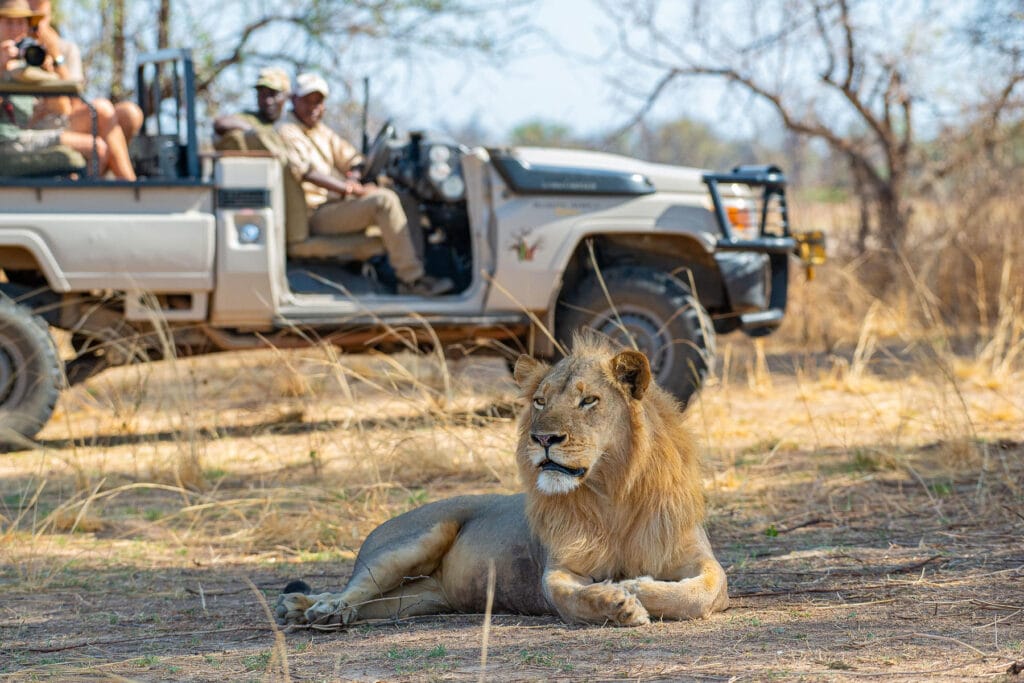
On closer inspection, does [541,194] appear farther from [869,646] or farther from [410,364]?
[869,646]

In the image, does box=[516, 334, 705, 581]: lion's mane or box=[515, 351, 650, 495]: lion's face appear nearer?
box=[515, 351, 650, 495]: lion's face

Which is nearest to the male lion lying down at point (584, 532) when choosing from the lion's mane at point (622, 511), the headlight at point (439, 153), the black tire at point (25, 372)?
the lion's mane at point (622, 511)

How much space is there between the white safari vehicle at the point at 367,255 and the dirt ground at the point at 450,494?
49 cm

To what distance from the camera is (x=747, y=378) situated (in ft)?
33.3

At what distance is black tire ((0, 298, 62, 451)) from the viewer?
285 inches

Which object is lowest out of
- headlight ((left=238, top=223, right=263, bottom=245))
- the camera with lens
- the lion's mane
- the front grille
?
the lion's mane

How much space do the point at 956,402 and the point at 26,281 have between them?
5665 mm

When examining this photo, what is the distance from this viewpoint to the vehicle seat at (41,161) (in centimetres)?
734

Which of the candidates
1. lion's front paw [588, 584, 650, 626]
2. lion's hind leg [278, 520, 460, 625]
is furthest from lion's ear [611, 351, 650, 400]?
lion's hind leg [278, 520, 460, 625]

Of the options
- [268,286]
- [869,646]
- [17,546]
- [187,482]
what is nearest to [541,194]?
[268,286]

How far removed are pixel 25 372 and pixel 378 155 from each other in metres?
2.38

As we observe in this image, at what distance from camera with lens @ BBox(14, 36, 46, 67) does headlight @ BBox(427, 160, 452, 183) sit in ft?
7.32

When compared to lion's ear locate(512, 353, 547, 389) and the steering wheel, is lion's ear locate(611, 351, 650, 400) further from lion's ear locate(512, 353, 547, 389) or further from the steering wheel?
the steering wheel

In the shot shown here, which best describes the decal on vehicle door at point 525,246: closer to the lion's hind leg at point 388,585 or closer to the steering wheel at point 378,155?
the steering wheel at point 378,155
